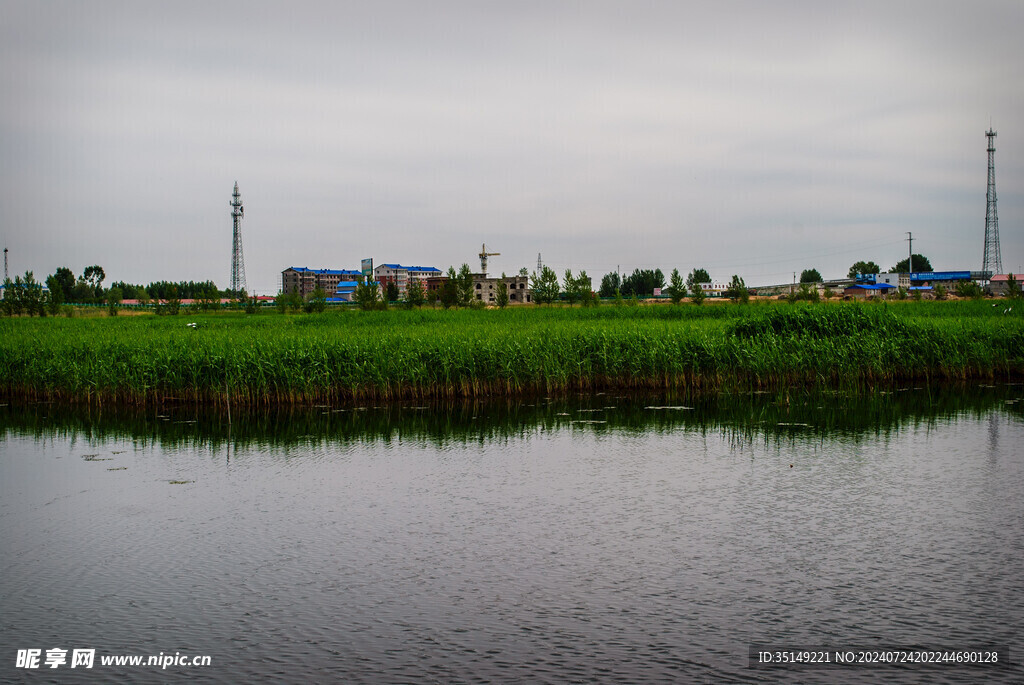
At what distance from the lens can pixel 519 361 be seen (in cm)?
2017

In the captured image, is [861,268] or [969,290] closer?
[969,290]

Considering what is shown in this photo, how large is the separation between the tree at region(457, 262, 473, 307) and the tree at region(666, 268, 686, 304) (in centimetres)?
1669

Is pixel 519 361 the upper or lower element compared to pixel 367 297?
lower

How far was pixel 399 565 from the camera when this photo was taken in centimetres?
789

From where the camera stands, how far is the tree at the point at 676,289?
210ft

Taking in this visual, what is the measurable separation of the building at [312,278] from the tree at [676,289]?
351 feet

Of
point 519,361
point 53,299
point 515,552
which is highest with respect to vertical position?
point 53,299

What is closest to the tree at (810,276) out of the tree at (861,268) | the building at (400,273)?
the tree at (861,268)

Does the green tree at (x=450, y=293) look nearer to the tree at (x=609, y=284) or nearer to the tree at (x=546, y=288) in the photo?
the tree at (x=546, y=288)

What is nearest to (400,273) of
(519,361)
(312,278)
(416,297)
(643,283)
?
(312,278)

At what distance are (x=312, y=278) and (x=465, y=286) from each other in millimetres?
106466

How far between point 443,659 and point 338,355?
48.1 feet

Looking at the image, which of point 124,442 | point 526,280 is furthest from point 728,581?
point 526,280

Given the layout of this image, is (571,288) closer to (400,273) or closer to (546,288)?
(546,288)
